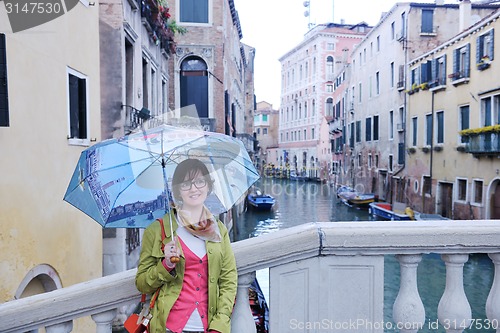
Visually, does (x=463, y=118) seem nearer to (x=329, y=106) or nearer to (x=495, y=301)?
(x=495, y=301)

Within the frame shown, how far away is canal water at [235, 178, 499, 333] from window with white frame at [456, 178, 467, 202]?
10.3ft

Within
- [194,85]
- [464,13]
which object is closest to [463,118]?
[464,13]

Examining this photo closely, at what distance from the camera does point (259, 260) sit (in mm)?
1812

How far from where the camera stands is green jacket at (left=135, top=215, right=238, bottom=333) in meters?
1.72

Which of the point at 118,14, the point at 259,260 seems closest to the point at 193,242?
the point at 259,260

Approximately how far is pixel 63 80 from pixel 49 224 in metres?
1.77

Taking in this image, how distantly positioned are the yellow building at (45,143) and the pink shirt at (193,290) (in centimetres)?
265

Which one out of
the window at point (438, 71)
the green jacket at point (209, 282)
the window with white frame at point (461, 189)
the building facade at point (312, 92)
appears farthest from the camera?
the building facade at point (312, 92)

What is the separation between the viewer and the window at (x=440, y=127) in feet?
59.3

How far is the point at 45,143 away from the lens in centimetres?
473

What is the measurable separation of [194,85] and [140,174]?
42.8ft

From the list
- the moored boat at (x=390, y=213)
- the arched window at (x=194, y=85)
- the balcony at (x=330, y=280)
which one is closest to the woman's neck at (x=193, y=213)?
the balcony at (x=330, y=280)

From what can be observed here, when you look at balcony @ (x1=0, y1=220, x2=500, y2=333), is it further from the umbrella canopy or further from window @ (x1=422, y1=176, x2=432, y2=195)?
window @ (x1=422, y1=176, x2=432, y2=195)

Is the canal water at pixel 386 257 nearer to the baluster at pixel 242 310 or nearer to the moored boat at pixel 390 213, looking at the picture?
the moored boat at pixel 390 213
